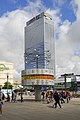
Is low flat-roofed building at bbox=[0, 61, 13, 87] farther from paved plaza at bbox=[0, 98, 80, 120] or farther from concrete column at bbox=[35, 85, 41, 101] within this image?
paved plaza at bbox=[0, 98, 80, 120]

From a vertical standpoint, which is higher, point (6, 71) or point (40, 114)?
point (6, 71)

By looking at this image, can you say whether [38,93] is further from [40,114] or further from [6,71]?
[6,71]

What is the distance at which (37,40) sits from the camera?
631ft

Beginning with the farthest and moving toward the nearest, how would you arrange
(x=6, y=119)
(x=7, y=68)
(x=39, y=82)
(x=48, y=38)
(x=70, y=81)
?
(x=48, y=38), (x=7, y=68), (x=70, y=81), (x=39, y=82), (x=6, y=119)

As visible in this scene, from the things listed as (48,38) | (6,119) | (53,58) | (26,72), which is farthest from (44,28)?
(6,119)

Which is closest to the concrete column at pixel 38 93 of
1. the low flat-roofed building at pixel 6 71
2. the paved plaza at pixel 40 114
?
the paved plaza at pixel 40 114

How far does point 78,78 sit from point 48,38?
3911 cm

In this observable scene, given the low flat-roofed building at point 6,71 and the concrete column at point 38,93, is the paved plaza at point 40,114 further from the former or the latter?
the low flat-roofed building at point 6,71

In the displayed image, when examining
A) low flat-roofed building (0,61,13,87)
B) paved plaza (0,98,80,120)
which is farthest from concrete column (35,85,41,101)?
low flat-roofed building (0,61,13,87)

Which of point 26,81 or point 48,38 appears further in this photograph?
point 48,38

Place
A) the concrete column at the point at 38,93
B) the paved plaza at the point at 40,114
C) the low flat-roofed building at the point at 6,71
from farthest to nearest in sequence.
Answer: the low flat-roofed building at the point at 6,71, the concrete column at the point at 38,93, the paved plaza at the point at 40,114

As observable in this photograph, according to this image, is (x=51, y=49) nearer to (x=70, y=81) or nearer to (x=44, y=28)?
(x=44, y=28)

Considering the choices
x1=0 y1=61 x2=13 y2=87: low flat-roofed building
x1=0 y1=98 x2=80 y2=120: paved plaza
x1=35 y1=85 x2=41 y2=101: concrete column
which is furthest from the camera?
x1=0 y1=61 x2=13 y2=87: low flat-roofed building

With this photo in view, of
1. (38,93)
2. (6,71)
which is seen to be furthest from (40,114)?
(6,71)
